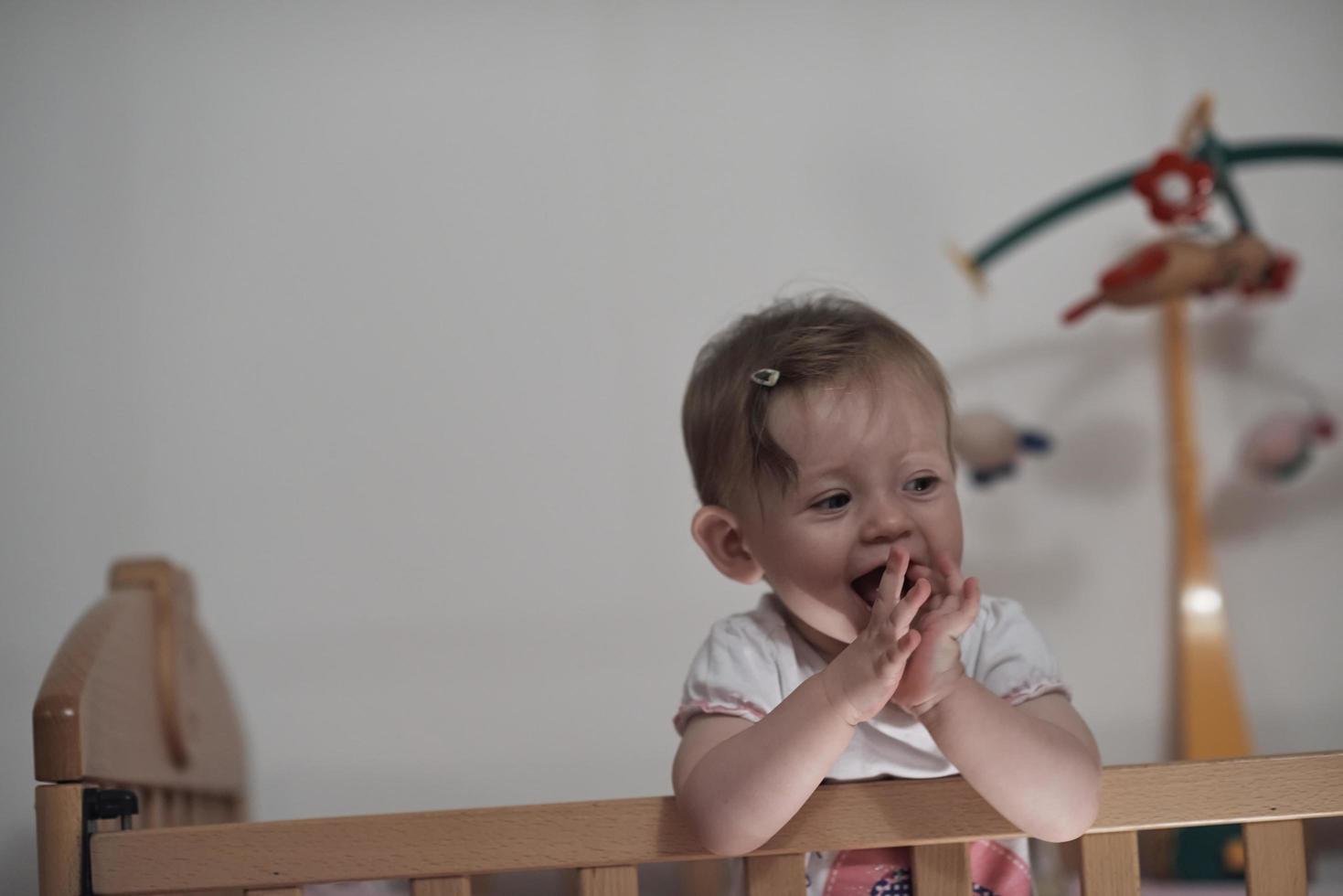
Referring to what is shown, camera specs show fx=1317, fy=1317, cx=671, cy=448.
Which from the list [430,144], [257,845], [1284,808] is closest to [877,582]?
[1284,808]

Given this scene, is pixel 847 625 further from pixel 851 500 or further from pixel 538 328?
pixel 538 328

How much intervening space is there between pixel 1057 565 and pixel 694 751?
1.00 m

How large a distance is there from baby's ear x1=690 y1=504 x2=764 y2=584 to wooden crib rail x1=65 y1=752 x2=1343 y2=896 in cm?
18

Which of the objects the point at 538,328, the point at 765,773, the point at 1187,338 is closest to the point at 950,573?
the point at 765,773

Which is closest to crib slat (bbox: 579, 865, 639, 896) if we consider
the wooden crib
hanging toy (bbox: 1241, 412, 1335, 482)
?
the wooden crib

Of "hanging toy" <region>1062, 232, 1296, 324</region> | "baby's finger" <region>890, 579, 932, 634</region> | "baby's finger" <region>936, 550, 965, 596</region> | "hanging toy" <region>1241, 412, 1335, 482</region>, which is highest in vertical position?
"hanging toy" <region>1062, 232, 1296, 324</region>

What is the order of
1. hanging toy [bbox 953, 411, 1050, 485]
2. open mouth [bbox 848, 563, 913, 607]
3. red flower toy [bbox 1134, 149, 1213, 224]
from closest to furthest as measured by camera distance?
open mouth [bbox 848, 563, 913, 607], red flower toy [bbox 1134, 149, 1213, 224], hanging toy [bbox 953, 411, 1050, 485]

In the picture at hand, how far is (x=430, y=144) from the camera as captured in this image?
1.66 m

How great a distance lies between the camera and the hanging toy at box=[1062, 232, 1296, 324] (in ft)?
4.64

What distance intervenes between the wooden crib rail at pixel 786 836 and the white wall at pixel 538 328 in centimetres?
82

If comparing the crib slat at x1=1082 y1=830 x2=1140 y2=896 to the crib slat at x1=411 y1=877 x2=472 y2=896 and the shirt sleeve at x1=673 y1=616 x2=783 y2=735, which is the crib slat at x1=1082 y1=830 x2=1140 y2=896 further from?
the crib slat at x1=411 y1=877 x2=472 y2=896

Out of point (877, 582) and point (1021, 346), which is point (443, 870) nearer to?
point (877, 582)

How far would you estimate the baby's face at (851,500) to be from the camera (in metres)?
0.79

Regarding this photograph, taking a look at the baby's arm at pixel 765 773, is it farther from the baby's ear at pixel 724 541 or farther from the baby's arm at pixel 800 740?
the baby's ear at pixel 724 541
